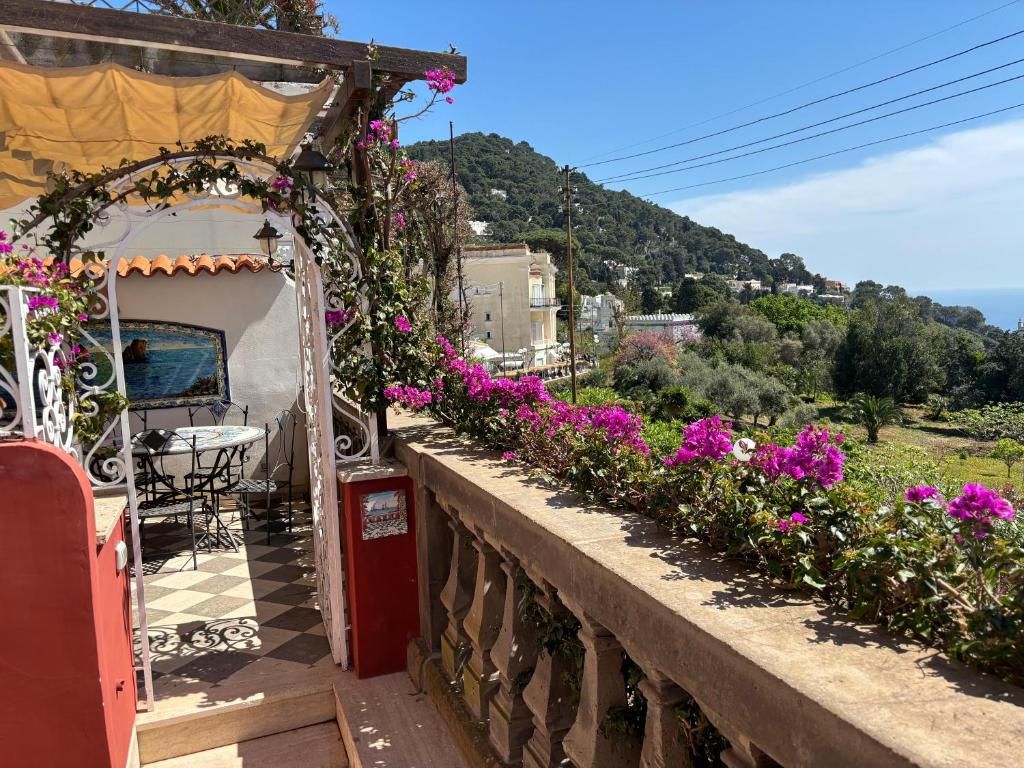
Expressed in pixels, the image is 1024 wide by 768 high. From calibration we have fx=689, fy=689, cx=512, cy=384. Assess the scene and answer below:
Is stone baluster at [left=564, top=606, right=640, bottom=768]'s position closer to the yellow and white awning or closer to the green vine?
the green vine

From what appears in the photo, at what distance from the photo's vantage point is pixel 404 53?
2.77 m

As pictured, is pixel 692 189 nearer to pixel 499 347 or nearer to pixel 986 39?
pixel 499 347

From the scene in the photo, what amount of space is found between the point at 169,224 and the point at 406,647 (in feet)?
24.0

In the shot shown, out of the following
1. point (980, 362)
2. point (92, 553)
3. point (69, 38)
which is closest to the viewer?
point (92, 553)

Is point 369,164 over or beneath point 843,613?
over

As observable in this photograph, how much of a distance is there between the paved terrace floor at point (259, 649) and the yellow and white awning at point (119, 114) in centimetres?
257

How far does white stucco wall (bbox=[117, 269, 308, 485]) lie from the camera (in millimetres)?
6652

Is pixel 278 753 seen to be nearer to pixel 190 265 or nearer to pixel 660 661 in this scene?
pixel 660 661

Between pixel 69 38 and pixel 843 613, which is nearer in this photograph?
pixel 843 613

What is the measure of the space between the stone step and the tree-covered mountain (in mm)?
62803

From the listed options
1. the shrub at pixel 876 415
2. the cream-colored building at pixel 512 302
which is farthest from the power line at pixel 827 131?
the shrub at pixel 876 415

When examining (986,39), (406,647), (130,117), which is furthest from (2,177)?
(986,39)

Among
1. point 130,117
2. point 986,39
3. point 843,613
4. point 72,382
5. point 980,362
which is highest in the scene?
point 986,39

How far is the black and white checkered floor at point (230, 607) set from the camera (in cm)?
349
